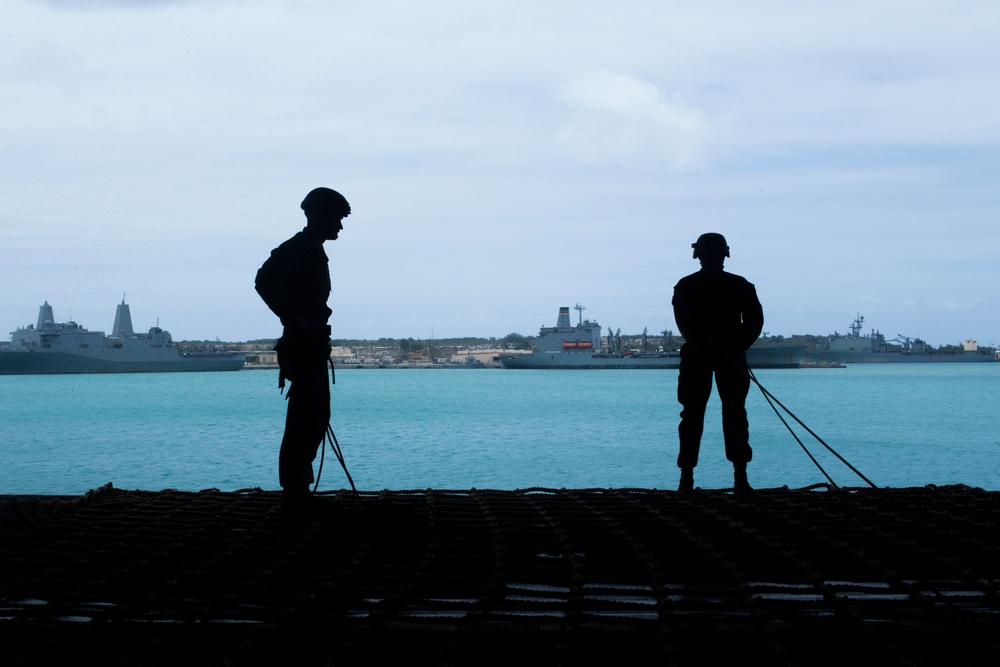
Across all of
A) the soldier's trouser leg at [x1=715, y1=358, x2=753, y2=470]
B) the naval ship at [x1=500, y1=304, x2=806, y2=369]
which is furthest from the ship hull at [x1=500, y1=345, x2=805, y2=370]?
the soldier's trouser leg at [x1=715, y1=358, x2=753, y2=470]

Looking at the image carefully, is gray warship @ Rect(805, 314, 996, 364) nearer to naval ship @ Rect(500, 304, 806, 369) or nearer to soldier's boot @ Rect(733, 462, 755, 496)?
naval ship @ Rect(500, 304, 806, 369)

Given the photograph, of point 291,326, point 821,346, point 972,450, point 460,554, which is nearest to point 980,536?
point 460,554

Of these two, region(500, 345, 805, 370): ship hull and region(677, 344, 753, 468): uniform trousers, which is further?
region(500, 345, 805, 370): ship hull

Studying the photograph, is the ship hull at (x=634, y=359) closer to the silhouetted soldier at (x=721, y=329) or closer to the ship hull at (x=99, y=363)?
the ship hull at (x=99, y=363)

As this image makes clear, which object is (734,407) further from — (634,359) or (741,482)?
(634,359)

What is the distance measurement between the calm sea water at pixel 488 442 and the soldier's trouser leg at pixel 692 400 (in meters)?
12.3

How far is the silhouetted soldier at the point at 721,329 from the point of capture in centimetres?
484

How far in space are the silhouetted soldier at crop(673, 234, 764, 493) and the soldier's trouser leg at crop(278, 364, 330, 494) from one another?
199cm

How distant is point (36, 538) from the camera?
136 inches

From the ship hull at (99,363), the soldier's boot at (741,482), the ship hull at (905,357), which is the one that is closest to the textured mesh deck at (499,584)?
the soldier's boot at (741,482)

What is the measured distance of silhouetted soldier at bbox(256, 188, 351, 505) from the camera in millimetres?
3848

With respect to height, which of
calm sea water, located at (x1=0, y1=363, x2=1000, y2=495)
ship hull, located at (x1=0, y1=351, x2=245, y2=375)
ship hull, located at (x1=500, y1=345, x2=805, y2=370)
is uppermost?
ship hull, located at (x1=500, y1=345, x2=805, y2=370)

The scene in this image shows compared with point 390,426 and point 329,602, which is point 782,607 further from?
point 390,426

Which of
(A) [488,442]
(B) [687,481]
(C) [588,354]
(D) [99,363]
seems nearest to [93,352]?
(D) [99,363]
